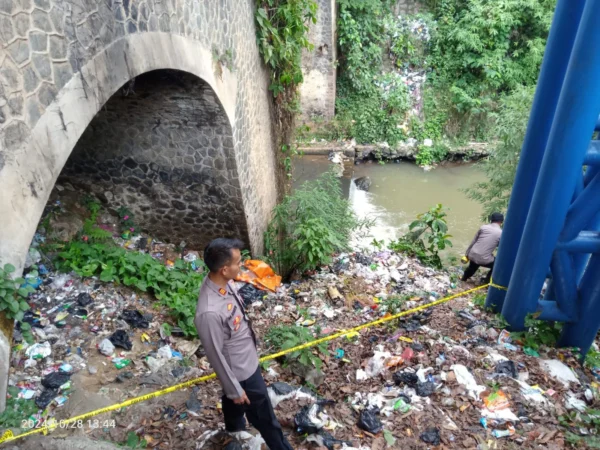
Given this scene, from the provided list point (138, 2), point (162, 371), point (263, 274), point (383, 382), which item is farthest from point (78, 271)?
point (383, 382)

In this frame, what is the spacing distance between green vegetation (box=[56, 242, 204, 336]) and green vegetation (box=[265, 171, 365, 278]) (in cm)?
157

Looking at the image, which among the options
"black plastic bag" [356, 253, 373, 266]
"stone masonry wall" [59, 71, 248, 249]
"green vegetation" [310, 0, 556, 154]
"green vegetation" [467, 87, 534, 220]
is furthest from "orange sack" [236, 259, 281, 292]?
"green vegetation" [310, 0, 556, 154]

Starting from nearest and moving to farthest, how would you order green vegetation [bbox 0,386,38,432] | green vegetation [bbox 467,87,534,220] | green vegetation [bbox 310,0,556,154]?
green vegetation [bbox 0,386,38,432]
green vegetation [bbox 467,87,534,220]
green vegetation [bbox 310,0,556,154]

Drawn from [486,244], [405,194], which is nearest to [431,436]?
[486,244]

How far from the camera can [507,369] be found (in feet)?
10.2

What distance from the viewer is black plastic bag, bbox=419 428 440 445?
260cm

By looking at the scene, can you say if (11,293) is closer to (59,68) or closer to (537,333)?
(59,68)

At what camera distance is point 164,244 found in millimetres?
6035

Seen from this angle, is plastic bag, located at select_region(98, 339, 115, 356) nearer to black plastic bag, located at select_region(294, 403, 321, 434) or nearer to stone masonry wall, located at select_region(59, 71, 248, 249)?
black plastic bag, located at select_region(294, 403, 321, 434)

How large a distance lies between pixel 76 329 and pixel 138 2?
266 centimetres

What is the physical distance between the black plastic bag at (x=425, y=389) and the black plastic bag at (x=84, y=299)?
3.00 metres

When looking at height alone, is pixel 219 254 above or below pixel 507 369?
above

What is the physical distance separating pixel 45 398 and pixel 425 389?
8.43ft

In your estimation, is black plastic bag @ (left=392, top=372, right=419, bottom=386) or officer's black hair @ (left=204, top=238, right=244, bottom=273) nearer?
officer's black hair @ (left=204, top=238, right=244, bottom=273)
